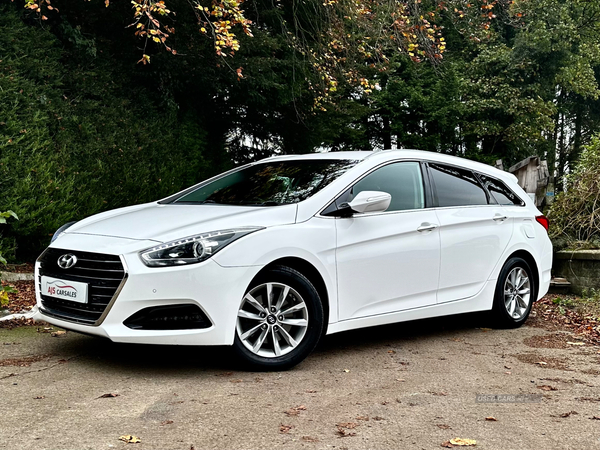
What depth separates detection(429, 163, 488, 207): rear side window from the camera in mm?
6574

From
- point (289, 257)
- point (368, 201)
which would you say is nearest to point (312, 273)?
point (289, 257)

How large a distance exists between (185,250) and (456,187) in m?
3.02

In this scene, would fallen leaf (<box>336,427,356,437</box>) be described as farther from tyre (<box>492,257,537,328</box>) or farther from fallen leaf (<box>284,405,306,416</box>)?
tyre (<box>492,257,537,328</box>)

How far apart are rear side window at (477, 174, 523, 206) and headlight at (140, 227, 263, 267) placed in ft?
10.9

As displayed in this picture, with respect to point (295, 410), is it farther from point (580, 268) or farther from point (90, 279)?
point (580, 268)

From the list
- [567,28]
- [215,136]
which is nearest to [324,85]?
[215,136]

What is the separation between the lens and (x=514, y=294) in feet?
23.9

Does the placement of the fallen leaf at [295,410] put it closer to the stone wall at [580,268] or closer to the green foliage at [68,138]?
the green foliage at [68,138]

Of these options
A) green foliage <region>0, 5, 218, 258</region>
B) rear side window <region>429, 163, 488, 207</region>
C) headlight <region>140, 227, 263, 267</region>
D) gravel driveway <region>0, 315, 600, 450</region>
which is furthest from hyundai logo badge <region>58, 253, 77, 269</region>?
green foliage <region>0, 5, 218, 258</region>

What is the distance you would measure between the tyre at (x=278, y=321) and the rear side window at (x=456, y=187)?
1.89 m

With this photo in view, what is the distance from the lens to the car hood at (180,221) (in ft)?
16.4

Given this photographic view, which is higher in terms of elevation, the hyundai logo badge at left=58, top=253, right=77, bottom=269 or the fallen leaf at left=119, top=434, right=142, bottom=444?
the hyundai logo badge at left=58, top=253, right=77, bottom=269

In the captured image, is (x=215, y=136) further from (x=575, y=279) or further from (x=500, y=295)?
(x=500, y=295)

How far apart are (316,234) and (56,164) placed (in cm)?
587
